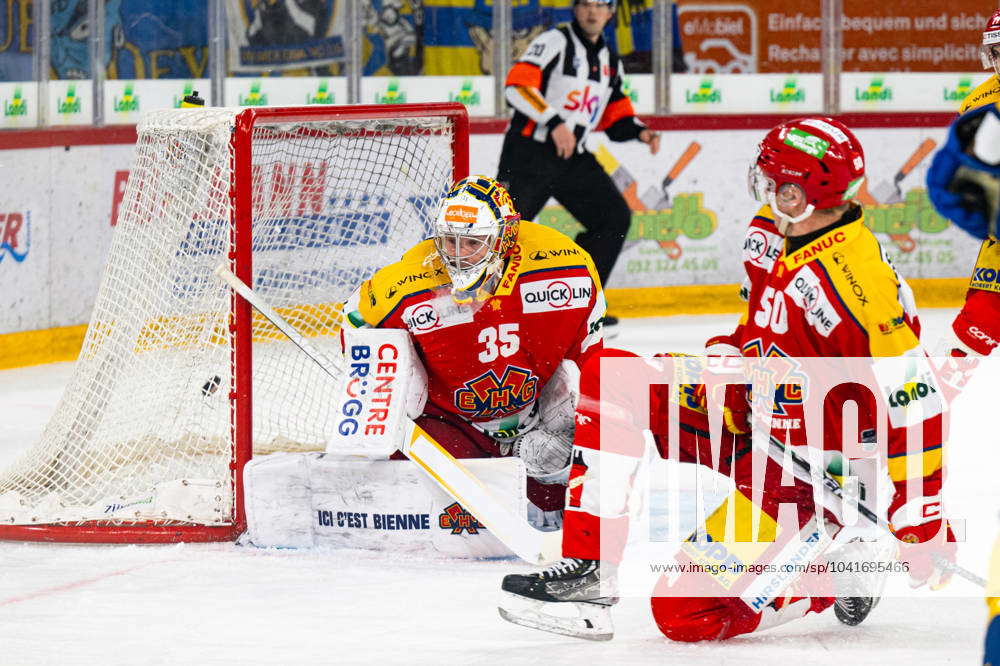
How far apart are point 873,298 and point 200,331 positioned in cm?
181

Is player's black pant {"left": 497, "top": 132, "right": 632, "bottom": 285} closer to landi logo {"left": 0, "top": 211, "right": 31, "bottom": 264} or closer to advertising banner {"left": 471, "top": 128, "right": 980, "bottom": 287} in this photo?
advertising banner {"left": 471, "top": 128, "right": 980, "bottom": 287}

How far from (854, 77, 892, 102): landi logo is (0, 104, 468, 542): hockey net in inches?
200

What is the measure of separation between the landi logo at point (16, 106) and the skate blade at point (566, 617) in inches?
174

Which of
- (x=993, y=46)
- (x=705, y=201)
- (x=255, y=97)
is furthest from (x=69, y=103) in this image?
(x=993, y=46)

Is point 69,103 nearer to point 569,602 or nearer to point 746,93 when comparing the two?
point 746,93

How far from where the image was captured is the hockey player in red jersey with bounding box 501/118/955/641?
114 inches

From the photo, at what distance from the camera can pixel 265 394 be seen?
14.6ft

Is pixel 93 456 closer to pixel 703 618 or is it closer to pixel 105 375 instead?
pixel 105 375

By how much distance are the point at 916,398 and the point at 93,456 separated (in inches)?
82.0

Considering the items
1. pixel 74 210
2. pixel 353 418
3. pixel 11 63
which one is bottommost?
pixel 353 418

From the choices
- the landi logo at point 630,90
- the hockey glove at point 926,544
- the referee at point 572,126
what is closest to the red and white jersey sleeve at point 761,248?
the hockey glove at point 926,544

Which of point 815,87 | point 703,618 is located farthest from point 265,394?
point 815,87

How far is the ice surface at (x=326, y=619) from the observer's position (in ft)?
9.95

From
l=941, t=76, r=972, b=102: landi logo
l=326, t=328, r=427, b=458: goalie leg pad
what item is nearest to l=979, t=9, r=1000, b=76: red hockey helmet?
l=326, t=328, r=427, b=458: goalie leg pad
